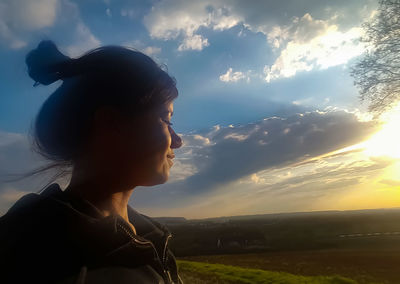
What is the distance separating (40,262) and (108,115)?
716 mm

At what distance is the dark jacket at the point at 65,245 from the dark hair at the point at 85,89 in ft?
1.24

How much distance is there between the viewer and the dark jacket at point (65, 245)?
0.96 m

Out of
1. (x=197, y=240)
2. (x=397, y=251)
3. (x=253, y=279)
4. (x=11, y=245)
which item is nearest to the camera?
(x=11, y=245)

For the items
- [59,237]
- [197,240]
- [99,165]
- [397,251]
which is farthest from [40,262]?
[197,240]

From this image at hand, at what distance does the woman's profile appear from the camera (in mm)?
1013

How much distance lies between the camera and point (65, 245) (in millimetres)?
1019

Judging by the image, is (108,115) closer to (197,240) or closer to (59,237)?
(59,237)

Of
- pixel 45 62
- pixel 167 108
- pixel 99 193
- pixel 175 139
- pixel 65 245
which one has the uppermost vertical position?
pixel 45 62

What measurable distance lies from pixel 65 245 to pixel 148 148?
0.57 meters

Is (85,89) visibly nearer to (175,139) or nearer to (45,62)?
(45,62)

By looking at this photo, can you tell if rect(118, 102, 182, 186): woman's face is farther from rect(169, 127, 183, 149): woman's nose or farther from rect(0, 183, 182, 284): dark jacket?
rect(0, 183, 182, 284): dark jacket

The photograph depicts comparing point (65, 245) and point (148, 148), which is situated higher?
point (148, 148)

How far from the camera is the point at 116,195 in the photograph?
57.6 inches

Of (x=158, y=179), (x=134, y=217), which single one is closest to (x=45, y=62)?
(x=158, y=179)
